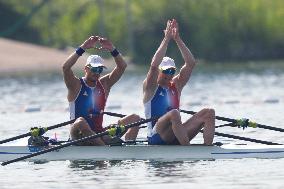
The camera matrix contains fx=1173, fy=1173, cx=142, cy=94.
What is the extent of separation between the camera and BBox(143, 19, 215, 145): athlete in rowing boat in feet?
64.9

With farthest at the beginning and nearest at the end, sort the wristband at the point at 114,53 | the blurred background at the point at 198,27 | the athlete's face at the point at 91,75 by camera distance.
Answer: the blurred background at the point at 198,27 → the wristband at the point at 114,53 → the athlete's face at the point at 91,75

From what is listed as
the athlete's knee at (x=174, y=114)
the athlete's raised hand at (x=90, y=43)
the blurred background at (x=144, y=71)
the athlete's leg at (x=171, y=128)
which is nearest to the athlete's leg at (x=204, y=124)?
the athlete's leg at (x=171, y=128)

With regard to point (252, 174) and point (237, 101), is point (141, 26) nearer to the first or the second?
point (237, 101)

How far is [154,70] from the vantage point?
64.7ft

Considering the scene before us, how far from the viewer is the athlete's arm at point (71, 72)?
65.8 ft

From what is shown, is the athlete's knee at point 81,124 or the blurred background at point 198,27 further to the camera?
the blurred background at point 198,27

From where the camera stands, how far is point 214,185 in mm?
17406

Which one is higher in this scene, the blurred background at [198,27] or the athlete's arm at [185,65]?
the blurred background at [198,27]

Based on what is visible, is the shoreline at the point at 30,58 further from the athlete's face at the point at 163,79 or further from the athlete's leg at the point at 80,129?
the athlete's face at the point at 163,79

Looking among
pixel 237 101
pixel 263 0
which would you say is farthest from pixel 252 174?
pixel 263 0

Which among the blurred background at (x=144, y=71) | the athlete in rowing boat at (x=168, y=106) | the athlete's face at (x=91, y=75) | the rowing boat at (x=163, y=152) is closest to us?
the blurred background at (x=144, y=71)

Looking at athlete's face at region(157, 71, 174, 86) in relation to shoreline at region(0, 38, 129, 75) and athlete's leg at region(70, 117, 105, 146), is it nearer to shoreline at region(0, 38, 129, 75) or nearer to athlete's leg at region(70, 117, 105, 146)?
athlete's leg at region(70, 117, 105, 146)

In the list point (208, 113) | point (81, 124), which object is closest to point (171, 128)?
point (208, 113)

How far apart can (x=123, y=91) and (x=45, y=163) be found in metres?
29.1
